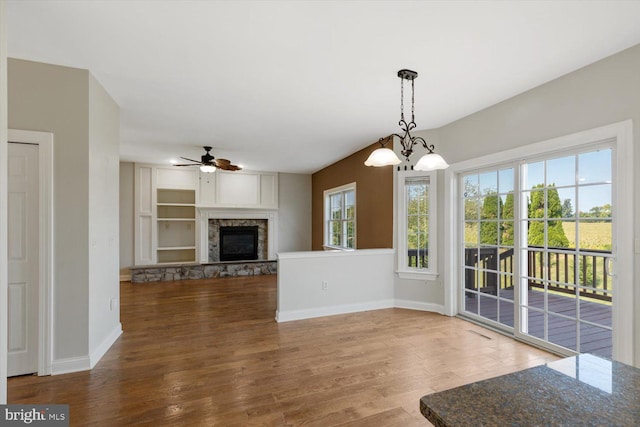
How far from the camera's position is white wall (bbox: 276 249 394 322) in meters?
4.09

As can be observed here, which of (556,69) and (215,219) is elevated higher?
(556,69)

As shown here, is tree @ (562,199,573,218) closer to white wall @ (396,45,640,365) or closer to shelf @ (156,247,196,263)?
white wall @ (396,45,640,365)

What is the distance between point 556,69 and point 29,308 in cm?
511

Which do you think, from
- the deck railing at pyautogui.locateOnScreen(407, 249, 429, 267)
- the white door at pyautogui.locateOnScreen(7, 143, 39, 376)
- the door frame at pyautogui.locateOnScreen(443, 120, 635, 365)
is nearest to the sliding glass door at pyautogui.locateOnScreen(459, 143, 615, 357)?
the door frame at pyautogui.locateOnScreen(443, 120, 635, 365)

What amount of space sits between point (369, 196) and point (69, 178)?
4.12 metres

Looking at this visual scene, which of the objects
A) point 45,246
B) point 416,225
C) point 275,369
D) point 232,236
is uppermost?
point 416,225

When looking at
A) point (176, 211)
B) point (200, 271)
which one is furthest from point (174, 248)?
point (176, 211)

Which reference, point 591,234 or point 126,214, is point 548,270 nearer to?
point 591,234

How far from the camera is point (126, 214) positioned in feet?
21.9

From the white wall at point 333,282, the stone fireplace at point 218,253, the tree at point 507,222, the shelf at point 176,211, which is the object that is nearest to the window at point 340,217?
the white wall at point 333,282

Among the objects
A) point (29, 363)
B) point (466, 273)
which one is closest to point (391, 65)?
point (466, 273)

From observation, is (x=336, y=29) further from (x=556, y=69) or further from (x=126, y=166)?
(x=126, y=166)

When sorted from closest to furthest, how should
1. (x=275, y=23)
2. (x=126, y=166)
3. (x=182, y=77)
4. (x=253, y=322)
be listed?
(x=275, y=23) → (x=182, y=77) → (x=253, y=322) → (x=126, y=166)

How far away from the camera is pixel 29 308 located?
2.54m
